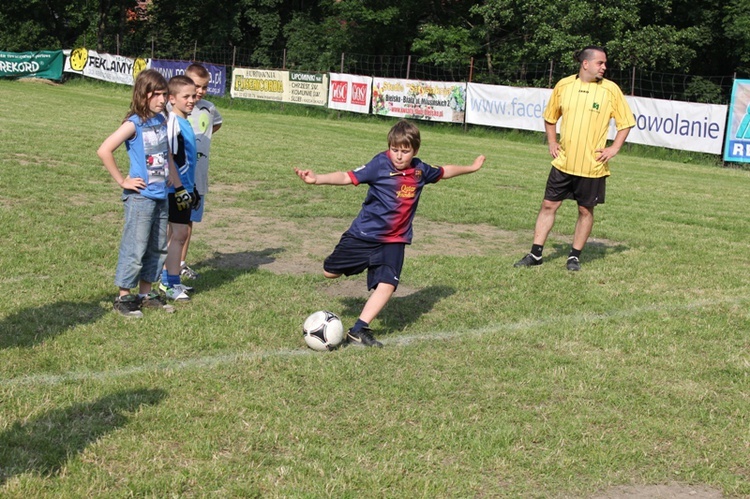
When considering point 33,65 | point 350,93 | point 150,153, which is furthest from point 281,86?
point 150,153

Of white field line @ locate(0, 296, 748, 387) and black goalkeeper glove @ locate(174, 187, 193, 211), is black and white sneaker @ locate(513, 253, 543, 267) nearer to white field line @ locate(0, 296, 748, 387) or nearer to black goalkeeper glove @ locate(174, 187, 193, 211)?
white field line @ locate(0, 296, 748, 387)

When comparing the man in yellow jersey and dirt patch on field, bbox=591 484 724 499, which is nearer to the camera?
dirt patch on field, bbox=591 484 724 499

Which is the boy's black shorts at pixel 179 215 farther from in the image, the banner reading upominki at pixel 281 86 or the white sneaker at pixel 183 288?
the banner reading upominki at pixel 281 86

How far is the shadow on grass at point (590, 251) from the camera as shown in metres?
8.47

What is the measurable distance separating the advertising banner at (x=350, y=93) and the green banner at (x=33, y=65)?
16.9 m

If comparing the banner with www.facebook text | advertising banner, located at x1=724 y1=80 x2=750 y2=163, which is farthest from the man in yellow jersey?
the banner with www.facebook text

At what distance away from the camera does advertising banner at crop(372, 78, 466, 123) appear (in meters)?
26.7

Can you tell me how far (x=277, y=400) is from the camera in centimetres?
431

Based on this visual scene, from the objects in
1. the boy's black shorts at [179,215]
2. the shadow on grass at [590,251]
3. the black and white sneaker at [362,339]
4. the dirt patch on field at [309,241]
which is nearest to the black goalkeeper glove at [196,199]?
→ the boy's black shorts at [179,215]

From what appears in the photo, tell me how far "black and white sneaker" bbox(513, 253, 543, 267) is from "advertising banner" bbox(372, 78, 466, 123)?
754 inches

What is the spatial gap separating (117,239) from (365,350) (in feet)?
12.6

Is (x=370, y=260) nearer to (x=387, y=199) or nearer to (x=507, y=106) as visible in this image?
(x=387, y=199)

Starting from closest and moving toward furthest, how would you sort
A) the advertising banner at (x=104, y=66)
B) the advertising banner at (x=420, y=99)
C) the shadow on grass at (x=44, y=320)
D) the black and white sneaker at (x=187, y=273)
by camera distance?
1. the shadow on grass at (x=44, y=320)
2. the black and white sneaker at (x=187, y=273)
3. the advertising banner at (x=420, y=99)
4. the advertising banner at (x=104, y=66)

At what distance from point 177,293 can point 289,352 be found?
1492 millimetres
